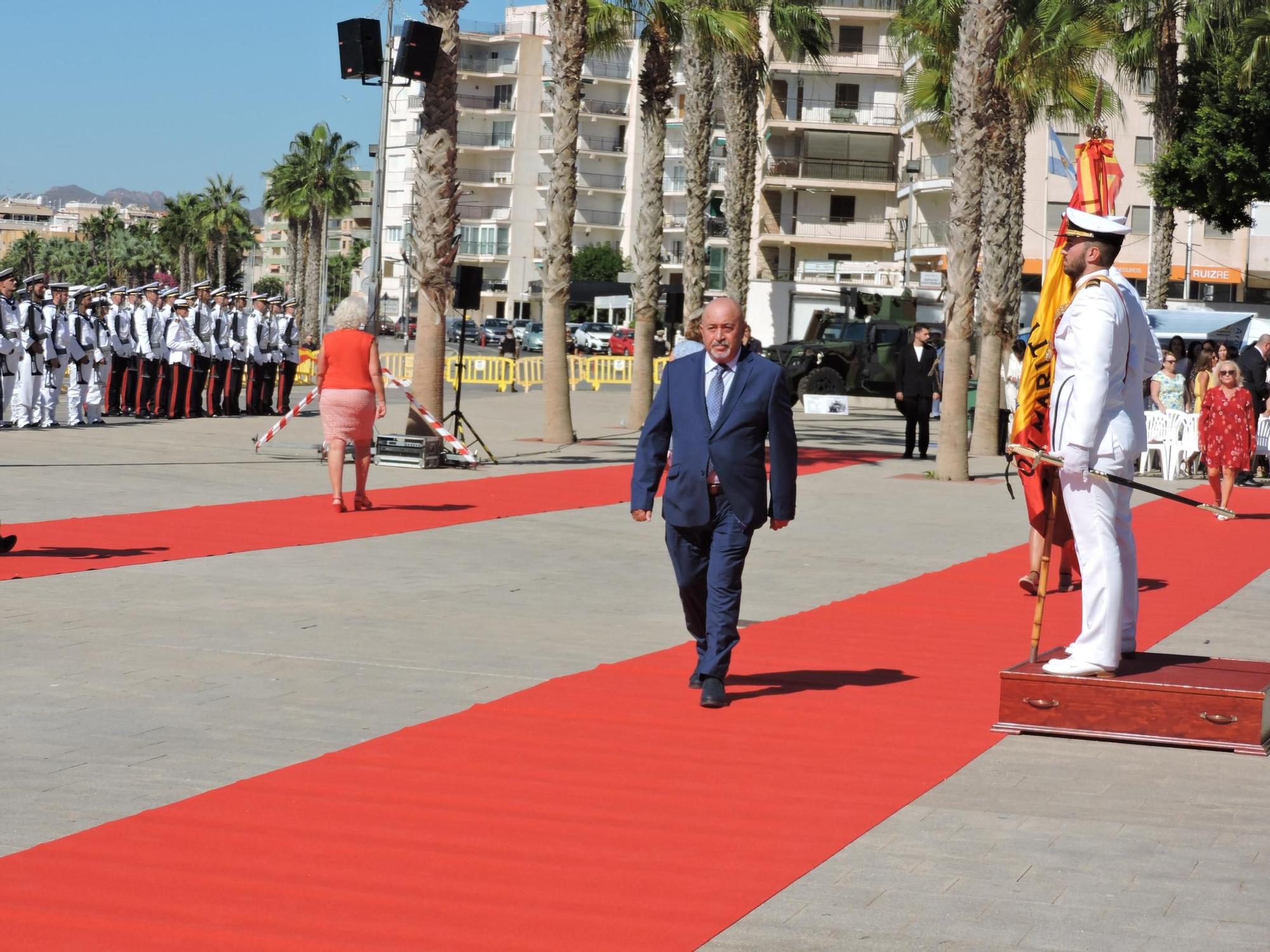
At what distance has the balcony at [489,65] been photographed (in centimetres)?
11912

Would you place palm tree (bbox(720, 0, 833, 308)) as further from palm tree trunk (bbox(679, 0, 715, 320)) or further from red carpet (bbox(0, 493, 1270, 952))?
red carpet (bbox(0, 493, 1270, 952))

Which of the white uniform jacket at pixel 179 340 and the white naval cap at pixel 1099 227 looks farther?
the white uniform jacket at pixel 179 340

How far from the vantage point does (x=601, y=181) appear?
119 m

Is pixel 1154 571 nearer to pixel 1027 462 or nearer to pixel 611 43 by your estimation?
pixel 1027 462

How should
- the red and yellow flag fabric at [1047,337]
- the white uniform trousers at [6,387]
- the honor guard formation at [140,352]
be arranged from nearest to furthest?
the red and yellow flag fabric at [1047,337] → the white uniform trousers at [6,387] → the honor guard formation at [140,352]

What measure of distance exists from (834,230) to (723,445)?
79.4 meters

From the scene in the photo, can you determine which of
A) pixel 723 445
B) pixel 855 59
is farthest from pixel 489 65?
pixel 723 445

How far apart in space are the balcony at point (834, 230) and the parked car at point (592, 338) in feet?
33.1

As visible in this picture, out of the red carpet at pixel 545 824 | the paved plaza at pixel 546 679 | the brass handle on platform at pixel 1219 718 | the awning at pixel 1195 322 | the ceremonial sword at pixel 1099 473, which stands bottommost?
the red carpet at pixel 545 824

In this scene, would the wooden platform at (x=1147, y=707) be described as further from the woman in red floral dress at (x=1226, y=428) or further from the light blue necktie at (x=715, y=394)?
the woman in red floral dress at (x=1226, y=428)

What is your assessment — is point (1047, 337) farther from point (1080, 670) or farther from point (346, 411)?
point (346, 411)

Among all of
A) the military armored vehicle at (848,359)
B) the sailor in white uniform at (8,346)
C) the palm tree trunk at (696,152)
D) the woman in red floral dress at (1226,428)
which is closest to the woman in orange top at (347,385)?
the sailor in white uniform at (8,346)

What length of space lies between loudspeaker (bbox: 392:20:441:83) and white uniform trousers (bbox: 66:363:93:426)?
7.49 meters

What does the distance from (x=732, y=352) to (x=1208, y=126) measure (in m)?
35.7
